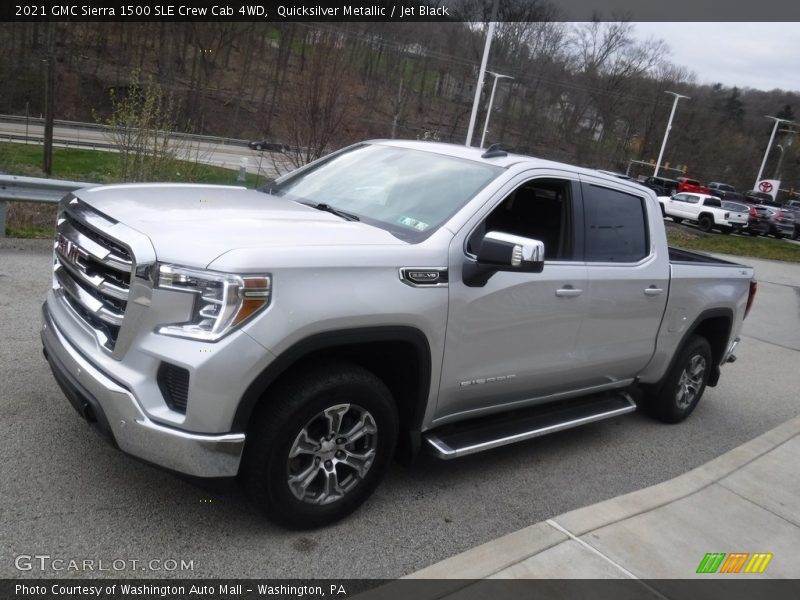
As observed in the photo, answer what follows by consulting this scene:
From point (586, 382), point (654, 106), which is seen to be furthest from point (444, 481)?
point (654, 106)

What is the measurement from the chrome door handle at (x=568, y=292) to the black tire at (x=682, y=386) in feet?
6.03

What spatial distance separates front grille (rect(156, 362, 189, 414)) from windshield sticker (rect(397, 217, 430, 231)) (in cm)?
149

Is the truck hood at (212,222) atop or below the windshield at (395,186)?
below

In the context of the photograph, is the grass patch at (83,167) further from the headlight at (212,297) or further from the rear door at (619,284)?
the headlight at (212,297)

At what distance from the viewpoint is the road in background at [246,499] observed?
311 centimetres

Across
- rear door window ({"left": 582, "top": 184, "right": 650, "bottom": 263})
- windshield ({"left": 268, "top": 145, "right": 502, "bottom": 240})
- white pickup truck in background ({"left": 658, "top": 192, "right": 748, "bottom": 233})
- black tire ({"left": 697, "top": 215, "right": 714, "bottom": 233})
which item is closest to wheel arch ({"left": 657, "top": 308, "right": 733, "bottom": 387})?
rear door window ({"left": 582, "top": 184, "right": 650, "bottom": 263})

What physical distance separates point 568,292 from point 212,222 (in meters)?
2.17

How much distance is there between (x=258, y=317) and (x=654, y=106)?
80.1 metres

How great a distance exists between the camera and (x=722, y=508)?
14.5 ft

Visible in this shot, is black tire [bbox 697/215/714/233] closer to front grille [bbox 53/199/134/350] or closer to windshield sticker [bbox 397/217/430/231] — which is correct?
windshield sticker [bbox 397/217/430/231]

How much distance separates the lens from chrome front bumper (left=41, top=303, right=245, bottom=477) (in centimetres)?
289

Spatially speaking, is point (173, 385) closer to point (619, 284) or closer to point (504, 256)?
point (504, 256)

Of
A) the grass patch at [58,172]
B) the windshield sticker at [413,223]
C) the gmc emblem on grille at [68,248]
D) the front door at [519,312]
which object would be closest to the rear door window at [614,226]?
the front door at [519,312]

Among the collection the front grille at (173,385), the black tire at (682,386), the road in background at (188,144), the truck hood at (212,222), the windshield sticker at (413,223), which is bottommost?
the road in background at (188,144)
